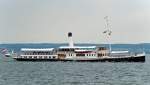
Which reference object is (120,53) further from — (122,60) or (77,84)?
(77,84)

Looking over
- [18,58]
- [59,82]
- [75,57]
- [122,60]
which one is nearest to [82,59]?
[75,57]

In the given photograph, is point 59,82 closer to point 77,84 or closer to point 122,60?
point 77,84

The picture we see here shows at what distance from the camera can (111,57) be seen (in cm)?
14938

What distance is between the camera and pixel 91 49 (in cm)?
15250

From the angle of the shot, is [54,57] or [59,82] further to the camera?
[54,57]

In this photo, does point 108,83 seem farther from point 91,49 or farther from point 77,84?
point 91,49

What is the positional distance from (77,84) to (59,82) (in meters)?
4.00

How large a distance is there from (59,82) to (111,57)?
228 feet

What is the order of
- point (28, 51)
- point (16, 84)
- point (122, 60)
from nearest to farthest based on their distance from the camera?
point (16, 84) < point (122, 60) < point (28, 51)

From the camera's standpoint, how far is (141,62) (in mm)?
155250

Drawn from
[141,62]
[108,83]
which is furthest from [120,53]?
[108,83]

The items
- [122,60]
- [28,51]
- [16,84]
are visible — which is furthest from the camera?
[28,51]

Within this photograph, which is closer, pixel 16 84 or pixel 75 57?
pixel 16 84

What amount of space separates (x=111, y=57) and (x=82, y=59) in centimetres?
887
